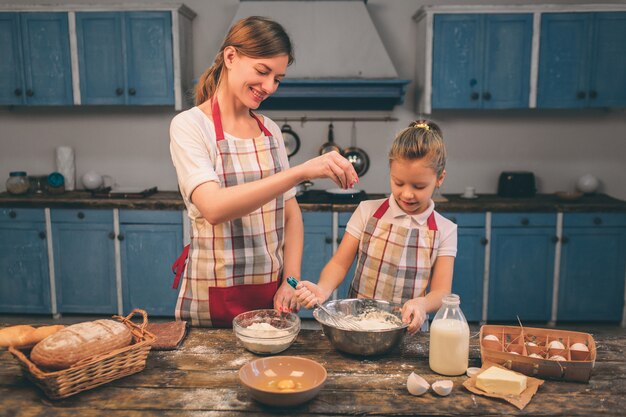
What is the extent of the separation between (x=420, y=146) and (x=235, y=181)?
61 cm

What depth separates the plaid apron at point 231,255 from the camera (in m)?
1.75

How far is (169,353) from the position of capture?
1.46 metres

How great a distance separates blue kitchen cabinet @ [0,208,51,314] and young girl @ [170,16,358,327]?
2.54 meters

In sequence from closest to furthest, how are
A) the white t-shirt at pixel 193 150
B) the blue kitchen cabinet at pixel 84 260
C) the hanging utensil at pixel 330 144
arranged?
the white t-shirt at pixel 193 150 → the blue kitchen cabinet at pixel 84 260 → the hanging utensil at pixel 330 144

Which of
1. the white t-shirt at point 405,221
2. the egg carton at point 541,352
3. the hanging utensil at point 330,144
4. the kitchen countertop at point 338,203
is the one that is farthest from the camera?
the hanging utensil at point 330,144

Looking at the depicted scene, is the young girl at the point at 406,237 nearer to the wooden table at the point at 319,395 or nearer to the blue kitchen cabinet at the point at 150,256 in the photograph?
the wooden table at the point at 319,395

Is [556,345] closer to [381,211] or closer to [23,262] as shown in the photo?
[381,211]

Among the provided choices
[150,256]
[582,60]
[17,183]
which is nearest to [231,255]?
[150,256]

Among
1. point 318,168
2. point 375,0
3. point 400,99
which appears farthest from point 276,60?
point 375,0

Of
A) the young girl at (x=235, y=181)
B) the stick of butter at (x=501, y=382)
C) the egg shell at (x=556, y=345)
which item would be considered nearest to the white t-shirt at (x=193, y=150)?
the young girl at (x=235, y=181)

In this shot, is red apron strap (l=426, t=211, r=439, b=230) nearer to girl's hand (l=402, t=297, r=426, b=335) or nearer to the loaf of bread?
girl's hand (l=402, t=297, r=426, b=335)

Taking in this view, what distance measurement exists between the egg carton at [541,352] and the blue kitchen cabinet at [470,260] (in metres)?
2.34

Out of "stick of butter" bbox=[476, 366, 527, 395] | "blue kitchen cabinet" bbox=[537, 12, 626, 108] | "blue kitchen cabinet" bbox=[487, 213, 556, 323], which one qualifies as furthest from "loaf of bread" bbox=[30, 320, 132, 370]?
"blue kitchen cabinet" bbox=[537, 12, 626, 108]

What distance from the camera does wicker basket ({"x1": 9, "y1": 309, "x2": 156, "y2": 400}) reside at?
1.18 m
